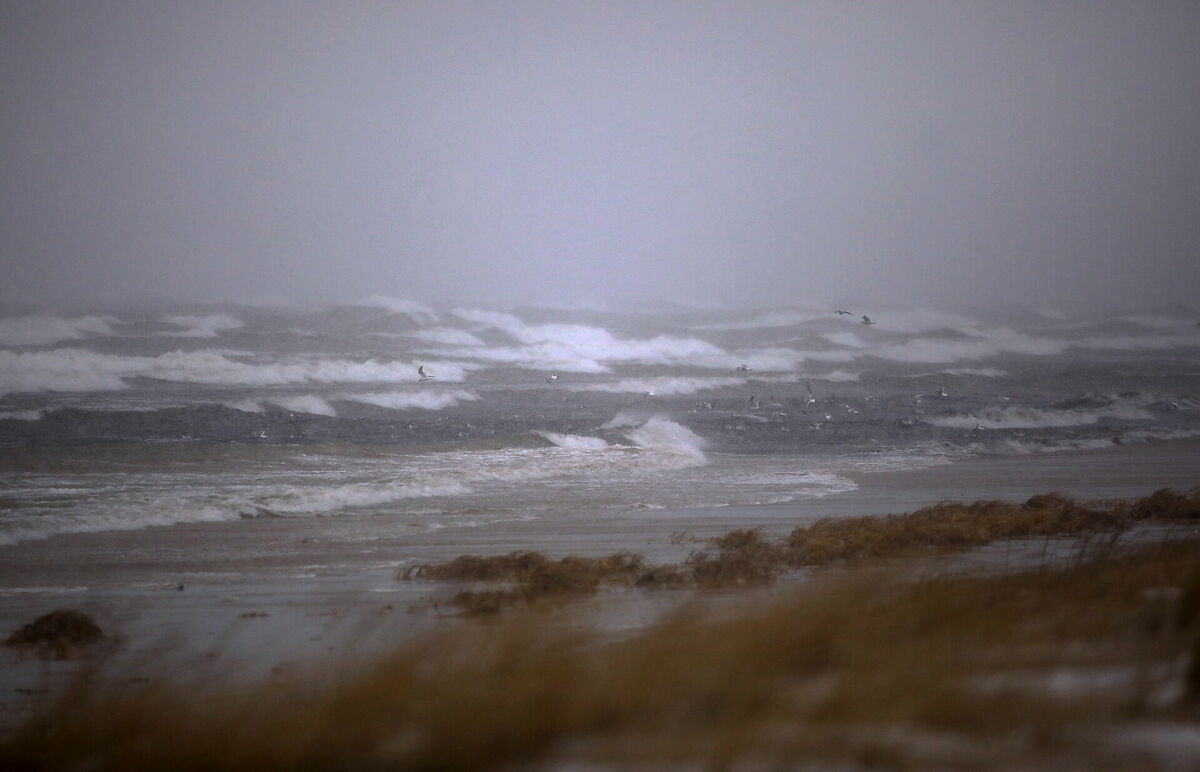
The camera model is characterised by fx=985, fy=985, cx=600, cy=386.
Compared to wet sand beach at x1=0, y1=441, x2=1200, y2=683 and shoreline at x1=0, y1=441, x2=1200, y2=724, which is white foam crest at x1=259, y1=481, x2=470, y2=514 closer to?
wet sand beach at x1=0, y1=441, x2=1200, y2=683

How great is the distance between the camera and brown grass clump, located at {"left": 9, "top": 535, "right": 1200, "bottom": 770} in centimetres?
305

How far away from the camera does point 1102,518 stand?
1158 cm

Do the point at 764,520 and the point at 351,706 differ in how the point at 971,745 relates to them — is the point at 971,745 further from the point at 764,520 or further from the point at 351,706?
the point at 764,520

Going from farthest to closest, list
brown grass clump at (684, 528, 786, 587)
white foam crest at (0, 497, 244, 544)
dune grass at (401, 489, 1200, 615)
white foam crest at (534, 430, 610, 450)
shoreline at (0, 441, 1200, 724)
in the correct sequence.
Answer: white foam crest at (534, 430, 610, 450) < white foam crest at (0, 497, 244, 544) < brown grass clump at (684, 528, 786, 587) < dune grass at (401, 489, 1200, 615) < shoreline at (0, 441, 1200, 724)

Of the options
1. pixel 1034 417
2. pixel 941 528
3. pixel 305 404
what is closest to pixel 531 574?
pixel 941 528

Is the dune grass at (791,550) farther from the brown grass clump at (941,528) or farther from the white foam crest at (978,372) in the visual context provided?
the white foam crest at (978,372)

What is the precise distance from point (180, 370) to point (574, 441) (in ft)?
83.6

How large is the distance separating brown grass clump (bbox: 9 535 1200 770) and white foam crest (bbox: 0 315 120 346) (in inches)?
1895

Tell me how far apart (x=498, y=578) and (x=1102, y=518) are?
7402mm

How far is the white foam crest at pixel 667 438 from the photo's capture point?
96.1ft

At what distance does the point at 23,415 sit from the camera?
3055cm

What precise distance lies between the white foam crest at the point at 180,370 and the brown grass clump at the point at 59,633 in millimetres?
34972

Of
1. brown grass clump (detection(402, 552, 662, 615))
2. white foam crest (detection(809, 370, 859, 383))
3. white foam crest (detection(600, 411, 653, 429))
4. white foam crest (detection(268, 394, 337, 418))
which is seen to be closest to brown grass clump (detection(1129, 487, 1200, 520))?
brown grass clump (detection(402, 552, 662, 615))

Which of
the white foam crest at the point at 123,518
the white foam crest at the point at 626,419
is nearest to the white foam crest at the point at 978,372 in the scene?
the white foam crest at the point at 626,419
